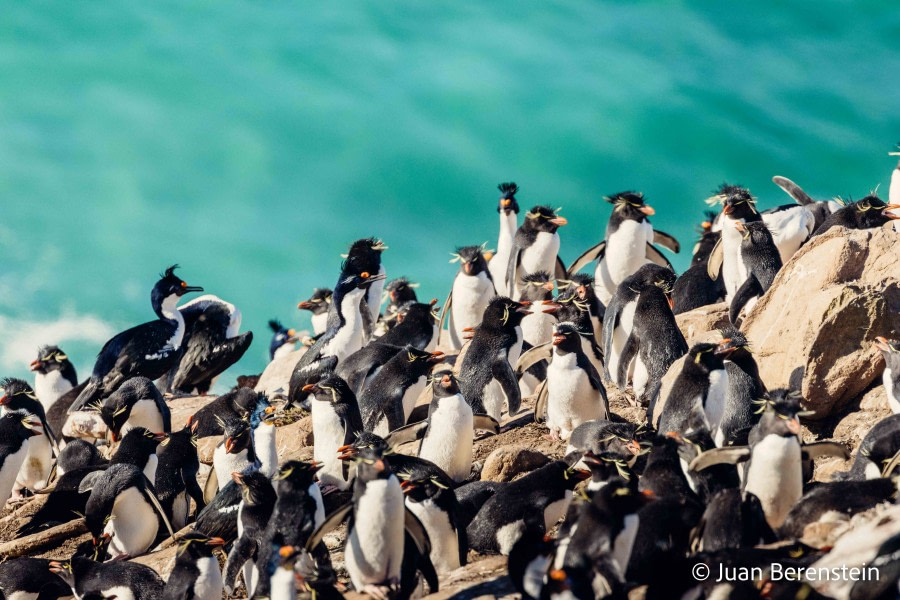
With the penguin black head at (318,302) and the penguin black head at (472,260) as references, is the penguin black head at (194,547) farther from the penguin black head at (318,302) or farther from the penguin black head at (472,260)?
the penguin black head at (318,302)

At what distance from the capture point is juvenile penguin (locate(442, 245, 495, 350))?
14.6 m

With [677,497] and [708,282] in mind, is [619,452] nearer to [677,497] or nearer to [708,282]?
[677,497]

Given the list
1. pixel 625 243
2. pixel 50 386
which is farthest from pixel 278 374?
pixel 625 243

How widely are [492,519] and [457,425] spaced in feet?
4.73

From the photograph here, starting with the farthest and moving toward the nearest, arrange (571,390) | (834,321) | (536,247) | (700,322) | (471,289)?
(536,247)
(471,289)
(700,322)
(571,390)
(834,321)

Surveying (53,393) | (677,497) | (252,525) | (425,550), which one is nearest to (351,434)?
(252,525)

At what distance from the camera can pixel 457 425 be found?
935 centimetres

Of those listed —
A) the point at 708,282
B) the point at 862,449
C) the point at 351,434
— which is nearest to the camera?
the point at 862,449

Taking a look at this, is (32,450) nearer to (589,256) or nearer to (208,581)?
(208,581)

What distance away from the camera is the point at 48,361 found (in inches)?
644


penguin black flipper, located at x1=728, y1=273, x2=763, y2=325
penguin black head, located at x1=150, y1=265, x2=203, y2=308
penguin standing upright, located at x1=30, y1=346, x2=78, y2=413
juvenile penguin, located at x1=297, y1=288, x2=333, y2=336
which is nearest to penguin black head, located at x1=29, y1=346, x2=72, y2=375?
penguin standing upright, located at x1=30, y1=346, x2=78, y2=413

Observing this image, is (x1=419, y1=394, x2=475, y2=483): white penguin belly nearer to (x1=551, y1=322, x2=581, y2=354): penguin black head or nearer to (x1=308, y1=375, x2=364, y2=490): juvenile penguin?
(x1=308, y1=375, x2=364, y2=490): juvenile penguin

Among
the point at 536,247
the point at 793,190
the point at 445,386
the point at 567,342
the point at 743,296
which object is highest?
the point at 793,190

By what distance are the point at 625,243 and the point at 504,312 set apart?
11.5ft
